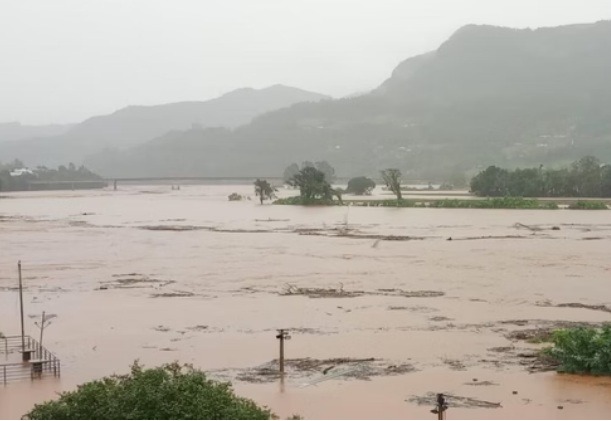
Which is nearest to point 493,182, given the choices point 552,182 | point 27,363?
point 552,182

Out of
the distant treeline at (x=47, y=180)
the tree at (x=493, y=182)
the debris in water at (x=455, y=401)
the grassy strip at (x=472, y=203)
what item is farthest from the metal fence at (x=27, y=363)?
the distant treeline at (x=47, y=180)

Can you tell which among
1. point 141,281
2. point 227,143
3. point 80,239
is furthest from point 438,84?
point 141,281

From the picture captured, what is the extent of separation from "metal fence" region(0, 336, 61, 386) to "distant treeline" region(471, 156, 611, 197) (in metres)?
55.2

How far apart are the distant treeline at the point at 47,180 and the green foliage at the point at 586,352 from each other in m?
104

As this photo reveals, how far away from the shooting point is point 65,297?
2058cm

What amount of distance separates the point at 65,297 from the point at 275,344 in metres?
8.10

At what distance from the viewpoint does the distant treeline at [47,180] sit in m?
112

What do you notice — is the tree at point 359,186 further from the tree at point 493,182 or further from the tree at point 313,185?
the tree at point 313,185

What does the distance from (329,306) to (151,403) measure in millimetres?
11447

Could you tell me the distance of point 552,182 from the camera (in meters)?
65.4

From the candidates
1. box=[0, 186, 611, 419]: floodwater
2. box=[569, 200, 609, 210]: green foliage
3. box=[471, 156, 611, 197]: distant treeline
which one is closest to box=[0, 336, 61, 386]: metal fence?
box=[0, 186, 611, 419]: floodwater

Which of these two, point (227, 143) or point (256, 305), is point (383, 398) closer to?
point (256, 305)

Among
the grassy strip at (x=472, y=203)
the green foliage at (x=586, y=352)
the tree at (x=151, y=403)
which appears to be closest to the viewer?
the tree at (x=151, y=403)

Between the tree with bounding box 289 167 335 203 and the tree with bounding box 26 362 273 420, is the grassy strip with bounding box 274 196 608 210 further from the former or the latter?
the tree with bounding box 26 362 273 420
